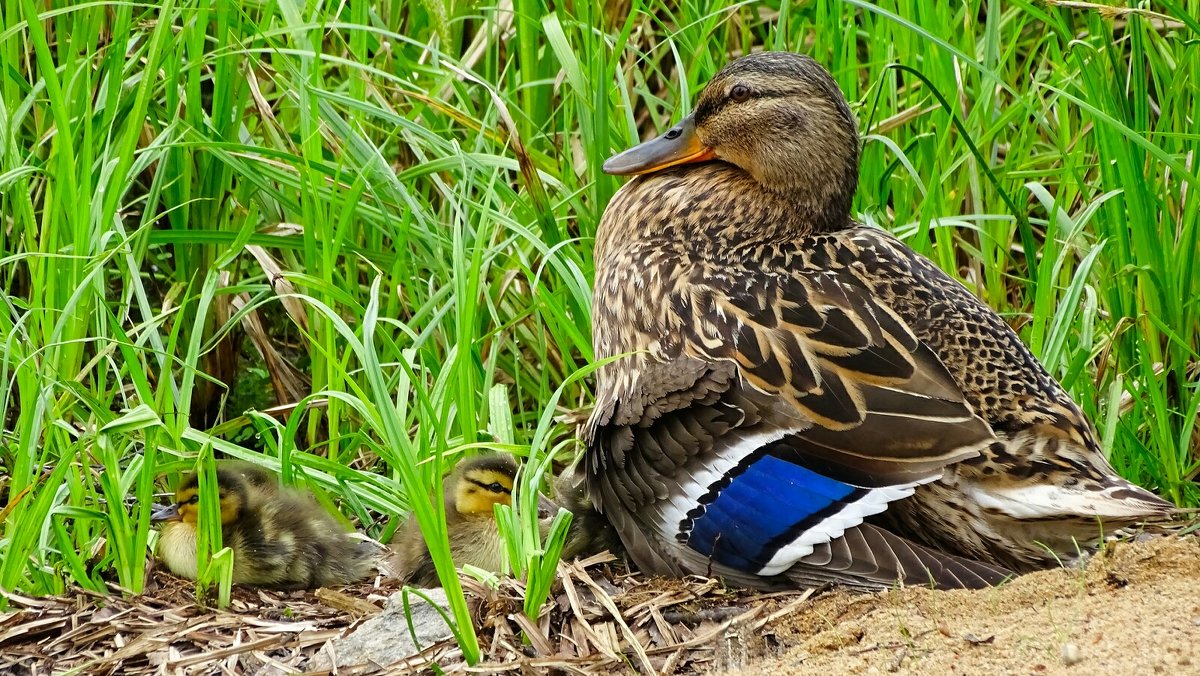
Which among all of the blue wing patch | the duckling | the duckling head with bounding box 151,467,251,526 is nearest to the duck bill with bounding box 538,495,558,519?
the duckling

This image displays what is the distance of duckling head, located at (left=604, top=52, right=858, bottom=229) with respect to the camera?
3.65 metres

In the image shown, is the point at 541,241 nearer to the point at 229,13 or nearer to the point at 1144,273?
the point at 229,13

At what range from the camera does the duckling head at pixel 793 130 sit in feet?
12.0

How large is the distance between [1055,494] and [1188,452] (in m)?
0.94

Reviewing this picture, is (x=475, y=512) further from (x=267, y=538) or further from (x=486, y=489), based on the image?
(x=267, y=538)

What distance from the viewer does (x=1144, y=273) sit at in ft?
12.0

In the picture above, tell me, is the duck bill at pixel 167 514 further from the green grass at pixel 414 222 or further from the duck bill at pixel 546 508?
the duck bill at pixel 546 508

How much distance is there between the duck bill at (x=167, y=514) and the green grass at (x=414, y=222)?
56mm

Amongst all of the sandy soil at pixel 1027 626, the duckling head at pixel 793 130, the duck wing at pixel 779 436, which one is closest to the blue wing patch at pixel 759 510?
the duck wing at pixel 779 436

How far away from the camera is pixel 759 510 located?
3.12m

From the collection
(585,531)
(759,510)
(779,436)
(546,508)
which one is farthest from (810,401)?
(546,508)

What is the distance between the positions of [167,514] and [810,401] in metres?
1.49

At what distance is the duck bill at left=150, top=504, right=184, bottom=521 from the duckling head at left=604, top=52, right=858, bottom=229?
154cm

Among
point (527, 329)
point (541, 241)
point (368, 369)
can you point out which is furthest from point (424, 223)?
point (368, 369)
